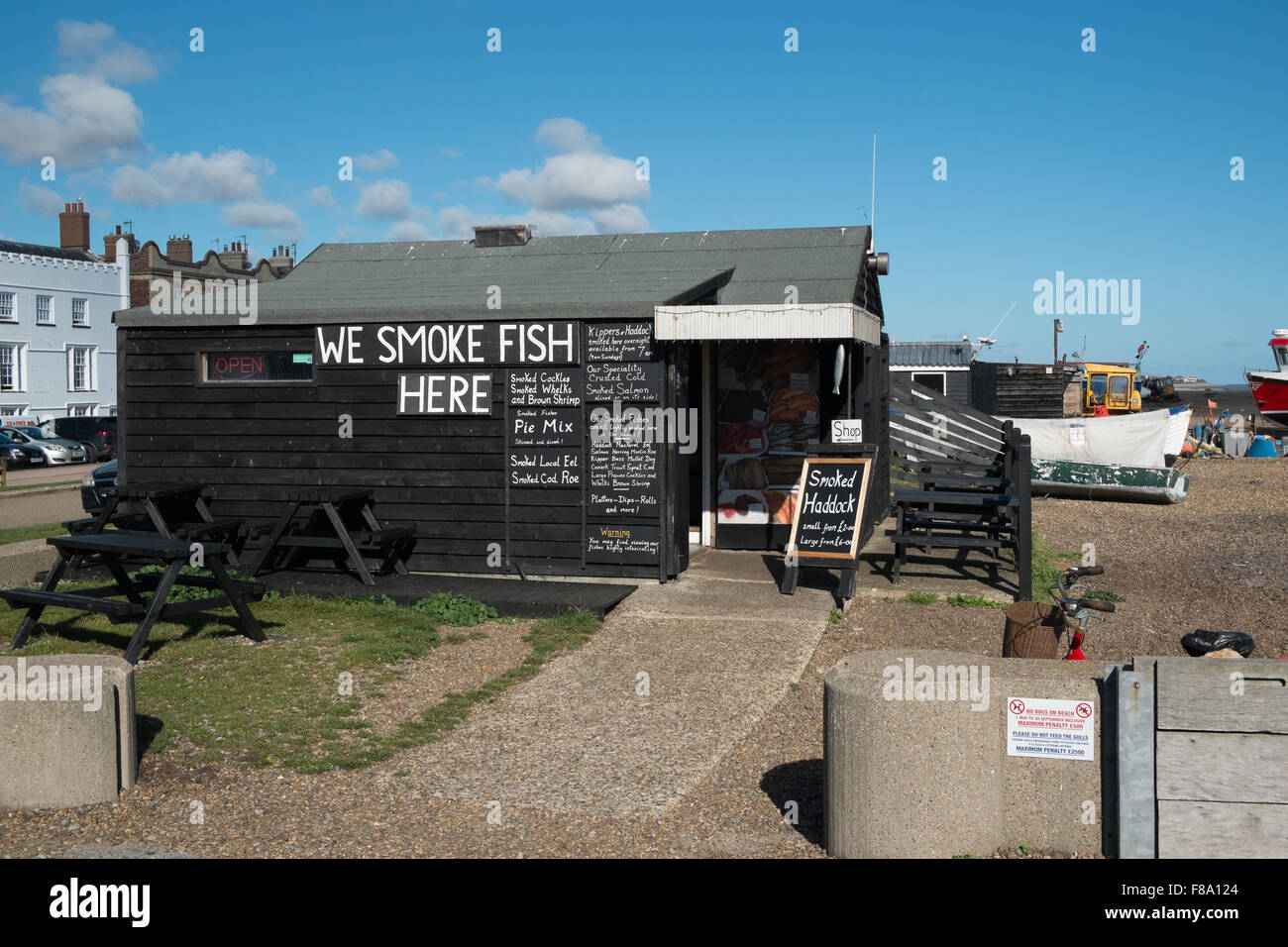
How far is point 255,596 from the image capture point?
8414mm

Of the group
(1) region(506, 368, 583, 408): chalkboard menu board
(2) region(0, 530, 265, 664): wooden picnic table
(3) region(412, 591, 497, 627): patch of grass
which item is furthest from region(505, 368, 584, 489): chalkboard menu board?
(2) region(0, 530, 265, 664): wooden picnic table

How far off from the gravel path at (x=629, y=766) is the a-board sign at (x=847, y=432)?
1593mm

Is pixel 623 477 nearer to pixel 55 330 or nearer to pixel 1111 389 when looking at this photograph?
pixel 55 330

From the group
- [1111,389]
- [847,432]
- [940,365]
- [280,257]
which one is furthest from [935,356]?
[280,257]

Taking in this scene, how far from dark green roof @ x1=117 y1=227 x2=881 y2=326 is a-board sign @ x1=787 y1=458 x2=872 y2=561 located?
1.84 metres

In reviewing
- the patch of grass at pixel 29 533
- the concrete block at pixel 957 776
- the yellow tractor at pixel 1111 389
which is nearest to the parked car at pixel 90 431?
the patch of grass at pixel 29 533

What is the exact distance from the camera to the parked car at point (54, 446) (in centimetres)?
3069

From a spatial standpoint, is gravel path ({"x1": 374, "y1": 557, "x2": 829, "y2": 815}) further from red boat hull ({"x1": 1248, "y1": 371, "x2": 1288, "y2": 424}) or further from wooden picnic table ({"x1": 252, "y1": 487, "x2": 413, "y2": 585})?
red boat hull ({"x1": 1248, "y1": 371, "x2": 1288, "y2": 424})

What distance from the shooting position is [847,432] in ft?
35.4

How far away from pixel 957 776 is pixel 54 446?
1259 inches

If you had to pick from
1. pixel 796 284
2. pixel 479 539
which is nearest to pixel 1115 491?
pixel 796 284

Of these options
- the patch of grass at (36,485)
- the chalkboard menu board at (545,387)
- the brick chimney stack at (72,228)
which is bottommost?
the patch of grass at (36,485)

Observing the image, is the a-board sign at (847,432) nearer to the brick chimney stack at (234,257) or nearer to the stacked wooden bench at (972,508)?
the stacked wooden bench at (972,508)

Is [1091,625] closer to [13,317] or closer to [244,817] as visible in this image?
[244,817]
